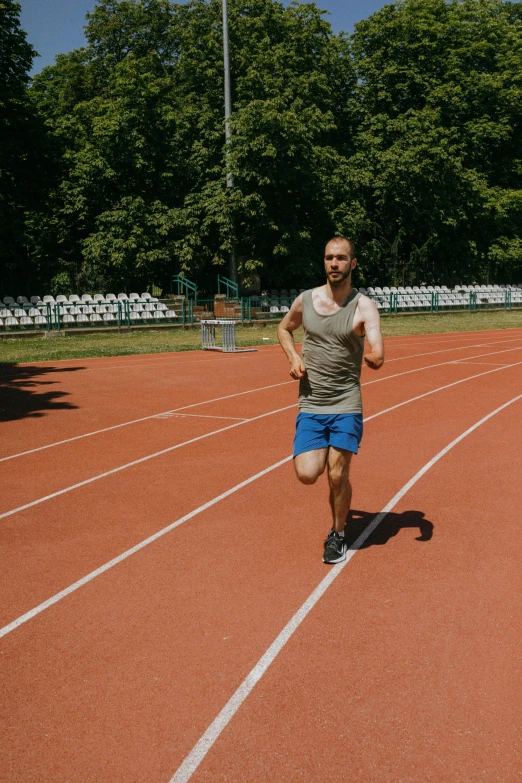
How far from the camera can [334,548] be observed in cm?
564

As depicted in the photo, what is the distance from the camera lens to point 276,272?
35.0 m

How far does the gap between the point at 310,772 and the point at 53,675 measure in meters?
1.48

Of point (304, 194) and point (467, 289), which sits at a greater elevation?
point (304, 194)

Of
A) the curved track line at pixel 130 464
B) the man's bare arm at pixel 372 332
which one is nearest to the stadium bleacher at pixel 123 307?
the curved track line at pixel 130 464

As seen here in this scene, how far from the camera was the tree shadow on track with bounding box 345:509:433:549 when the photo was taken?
20.4 ft

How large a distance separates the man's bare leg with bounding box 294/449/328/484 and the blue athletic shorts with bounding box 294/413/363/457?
0.03 m

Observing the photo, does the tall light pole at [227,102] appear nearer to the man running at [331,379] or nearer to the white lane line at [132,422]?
the white lane line at [132,422]

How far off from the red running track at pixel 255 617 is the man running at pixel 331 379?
0.67 m

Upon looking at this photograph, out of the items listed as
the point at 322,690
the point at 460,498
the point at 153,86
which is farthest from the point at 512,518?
the point at 153,86

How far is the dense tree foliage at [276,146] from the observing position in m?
33.4

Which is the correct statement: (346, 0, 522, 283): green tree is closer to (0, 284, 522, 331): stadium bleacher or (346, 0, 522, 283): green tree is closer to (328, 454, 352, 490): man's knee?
(0, 284, 522, 331): stadium bleacher

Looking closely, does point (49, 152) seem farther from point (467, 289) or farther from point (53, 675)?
point (53, 675)

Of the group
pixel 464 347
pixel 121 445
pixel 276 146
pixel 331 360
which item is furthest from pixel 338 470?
pixel 276 146

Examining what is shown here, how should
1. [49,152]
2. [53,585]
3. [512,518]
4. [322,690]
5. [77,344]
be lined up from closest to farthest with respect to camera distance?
[322,690]
[53,585]
[512,518]
[77,344]
[49,152]
